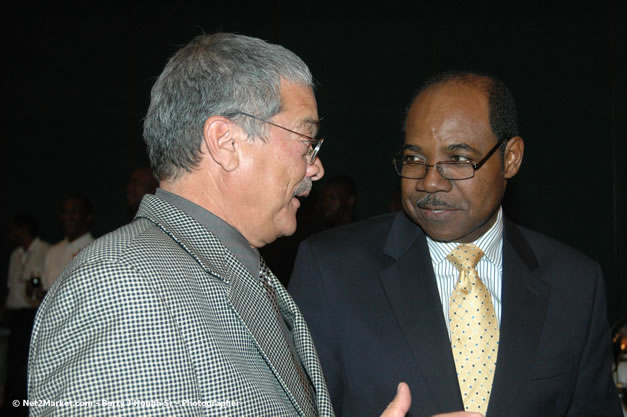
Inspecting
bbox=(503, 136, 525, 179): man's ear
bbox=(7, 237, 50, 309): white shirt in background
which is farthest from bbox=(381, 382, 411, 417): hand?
bbox=(7, 237, 50, 309): white shirt in background

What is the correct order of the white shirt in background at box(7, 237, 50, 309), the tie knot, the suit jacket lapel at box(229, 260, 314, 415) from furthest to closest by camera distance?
the white shirt in background at box(7, 237, 50, 309) < the tie knot < the suit jacket lapel at box(229, 260, 314, 415)

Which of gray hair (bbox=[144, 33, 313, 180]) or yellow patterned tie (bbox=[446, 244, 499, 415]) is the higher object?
gray hair (bbox=[144, 33, 313, 180])

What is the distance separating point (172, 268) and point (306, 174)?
44cm

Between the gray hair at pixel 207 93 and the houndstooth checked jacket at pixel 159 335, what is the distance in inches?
5.1

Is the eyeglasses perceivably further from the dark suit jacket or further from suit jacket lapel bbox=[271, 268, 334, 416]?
the dark suit jacket

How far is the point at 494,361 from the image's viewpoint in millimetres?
1647

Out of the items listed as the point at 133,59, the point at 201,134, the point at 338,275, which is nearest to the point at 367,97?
the point at 133,59

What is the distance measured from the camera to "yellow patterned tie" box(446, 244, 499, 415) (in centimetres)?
162

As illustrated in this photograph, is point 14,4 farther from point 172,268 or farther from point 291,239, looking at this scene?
point 172,268

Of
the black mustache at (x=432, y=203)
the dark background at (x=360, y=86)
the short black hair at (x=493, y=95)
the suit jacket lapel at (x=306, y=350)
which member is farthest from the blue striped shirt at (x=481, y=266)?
the dark background at (x=360, y=86)

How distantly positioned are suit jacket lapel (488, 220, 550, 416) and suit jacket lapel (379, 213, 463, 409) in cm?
12

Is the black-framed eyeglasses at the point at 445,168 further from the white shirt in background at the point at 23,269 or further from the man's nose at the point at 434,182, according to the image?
the white shirt in background at the point at 23,269

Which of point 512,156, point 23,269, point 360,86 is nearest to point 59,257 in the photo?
point 23,269

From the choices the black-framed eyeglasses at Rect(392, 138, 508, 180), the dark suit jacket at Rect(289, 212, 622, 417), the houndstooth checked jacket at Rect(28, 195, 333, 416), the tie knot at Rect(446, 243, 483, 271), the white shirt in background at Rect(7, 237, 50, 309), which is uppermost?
the black-framed eyeglasses at Rect(392, 138, 508, 180)
